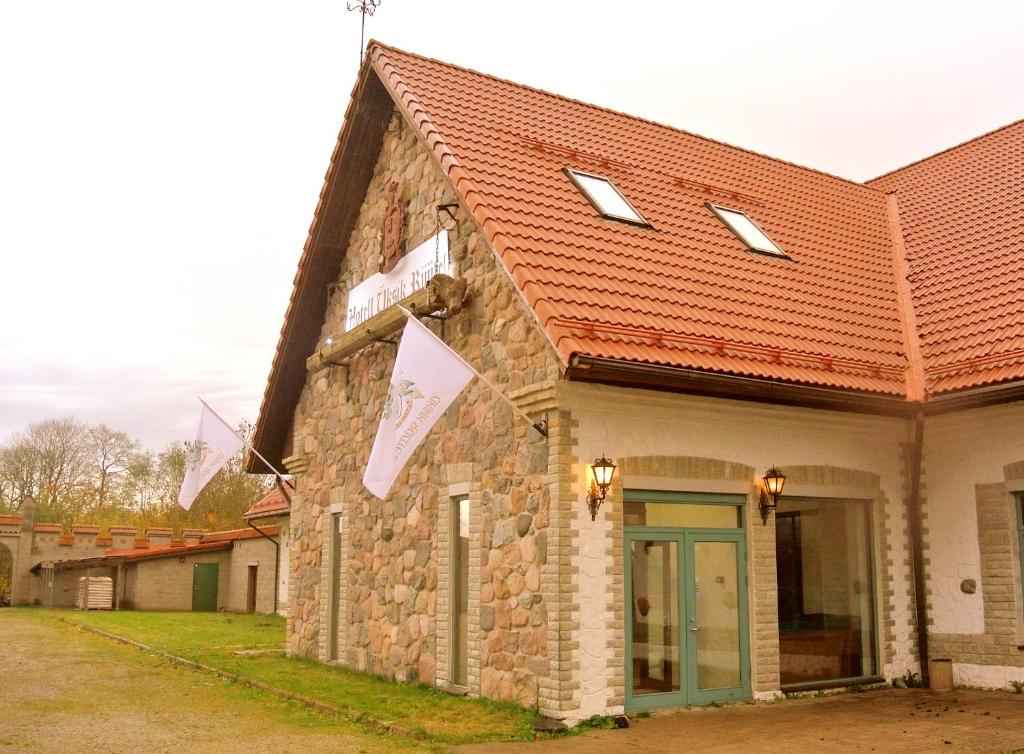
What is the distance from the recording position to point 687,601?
10.4m

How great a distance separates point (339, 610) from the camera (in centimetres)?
1452

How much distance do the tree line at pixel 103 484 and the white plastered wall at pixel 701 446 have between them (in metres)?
33.9

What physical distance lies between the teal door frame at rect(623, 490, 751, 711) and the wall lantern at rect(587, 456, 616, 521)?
544 millimetres

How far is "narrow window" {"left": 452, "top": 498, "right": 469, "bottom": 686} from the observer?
11359 millimetres

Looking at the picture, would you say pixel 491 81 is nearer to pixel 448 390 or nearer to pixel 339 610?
pixel 448 390

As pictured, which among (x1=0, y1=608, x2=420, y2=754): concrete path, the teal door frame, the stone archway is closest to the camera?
(x1=0, y1=608, x2=420, y2=754): concrete path

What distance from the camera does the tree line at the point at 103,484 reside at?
43.2 m

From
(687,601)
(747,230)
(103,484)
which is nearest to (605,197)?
(747,230)

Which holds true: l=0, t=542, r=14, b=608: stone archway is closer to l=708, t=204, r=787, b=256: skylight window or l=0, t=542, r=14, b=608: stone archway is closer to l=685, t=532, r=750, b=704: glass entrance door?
l=708, t=204, r=787, b=256: skylight window

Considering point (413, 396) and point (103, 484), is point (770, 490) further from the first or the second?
point (103, 484)

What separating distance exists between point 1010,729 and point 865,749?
1663 mm

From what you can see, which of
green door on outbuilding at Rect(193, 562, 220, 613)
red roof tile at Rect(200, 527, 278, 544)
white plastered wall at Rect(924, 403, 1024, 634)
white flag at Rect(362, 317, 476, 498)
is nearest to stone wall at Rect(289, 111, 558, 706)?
white flag at Rect(362, 317, 476, 498)

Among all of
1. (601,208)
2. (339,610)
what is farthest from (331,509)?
(601,208)

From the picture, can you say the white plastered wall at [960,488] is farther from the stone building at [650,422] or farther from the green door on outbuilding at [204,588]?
the green door on outbuilding at [204,588]
